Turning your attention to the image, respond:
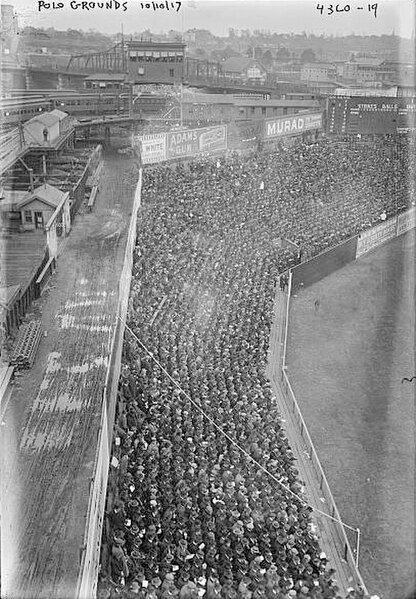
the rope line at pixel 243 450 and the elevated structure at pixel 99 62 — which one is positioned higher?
the elevated structure at pixel 99 62

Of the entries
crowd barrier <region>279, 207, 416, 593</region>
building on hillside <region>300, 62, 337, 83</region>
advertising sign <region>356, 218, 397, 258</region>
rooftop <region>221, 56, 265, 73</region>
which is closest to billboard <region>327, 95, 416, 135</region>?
rooftop <region>221, 56, 265, 73</region>

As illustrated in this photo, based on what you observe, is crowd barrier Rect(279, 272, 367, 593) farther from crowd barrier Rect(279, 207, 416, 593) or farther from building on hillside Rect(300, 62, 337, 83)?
building on hillside Rect(300, 62, 337, 83)

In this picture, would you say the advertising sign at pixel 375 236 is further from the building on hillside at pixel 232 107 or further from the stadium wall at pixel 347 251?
the building on hillside at pixel 232 107

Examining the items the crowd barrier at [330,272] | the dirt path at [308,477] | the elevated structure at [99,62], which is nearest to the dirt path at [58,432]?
the dirt path at [308,477]

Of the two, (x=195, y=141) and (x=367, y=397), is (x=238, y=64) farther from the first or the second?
(x=367, y=397)

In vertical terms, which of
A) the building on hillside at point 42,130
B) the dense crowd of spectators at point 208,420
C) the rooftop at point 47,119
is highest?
the rooftop at point 47,119

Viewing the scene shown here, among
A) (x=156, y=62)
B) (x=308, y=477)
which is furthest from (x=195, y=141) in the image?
(x=308, y=477)

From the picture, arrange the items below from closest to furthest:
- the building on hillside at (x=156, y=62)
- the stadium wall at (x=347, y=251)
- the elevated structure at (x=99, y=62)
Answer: the stadium wall at (x=347, y=251) → the building on hillside at (x=156, y=62) → the elevated structure at (x=99, y=62)
